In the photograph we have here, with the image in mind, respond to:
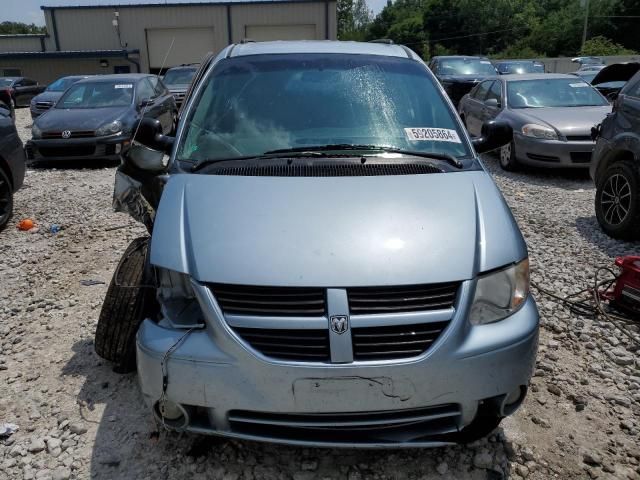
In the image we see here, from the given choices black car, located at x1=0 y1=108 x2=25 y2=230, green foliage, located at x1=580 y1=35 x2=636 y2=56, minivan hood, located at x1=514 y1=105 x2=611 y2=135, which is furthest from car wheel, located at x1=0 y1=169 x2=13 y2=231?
green foliage, located at x1=580 y1=35 x2=636 y2=56

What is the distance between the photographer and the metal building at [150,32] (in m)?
38.0

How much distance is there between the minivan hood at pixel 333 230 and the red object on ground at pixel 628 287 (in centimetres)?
179

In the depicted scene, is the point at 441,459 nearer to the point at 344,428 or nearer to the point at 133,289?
the point at 344,428

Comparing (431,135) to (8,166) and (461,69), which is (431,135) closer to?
(8,166)

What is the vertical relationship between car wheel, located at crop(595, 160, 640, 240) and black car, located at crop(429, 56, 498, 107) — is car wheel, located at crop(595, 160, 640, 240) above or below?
below

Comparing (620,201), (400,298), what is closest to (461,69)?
(620,201)

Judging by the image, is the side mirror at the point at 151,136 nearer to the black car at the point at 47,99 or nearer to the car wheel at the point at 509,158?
the car wheel at the point at 509,158

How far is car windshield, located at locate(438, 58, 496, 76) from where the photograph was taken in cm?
1587

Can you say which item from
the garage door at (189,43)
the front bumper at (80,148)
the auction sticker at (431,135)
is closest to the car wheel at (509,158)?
the auction sticker at (431,135)

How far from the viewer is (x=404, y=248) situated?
237 centimetres

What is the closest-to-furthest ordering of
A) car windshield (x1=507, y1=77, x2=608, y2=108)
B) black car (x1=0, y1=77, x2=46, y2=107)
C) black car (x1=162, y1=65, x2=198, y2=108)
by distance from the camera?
car windshield (x1=507, y1=77, x2=608, y2=108)
black car (x1=162, y1=65, x2=198, y2=108)
black car (x1=0, y1=77, x2=46, y2=107)

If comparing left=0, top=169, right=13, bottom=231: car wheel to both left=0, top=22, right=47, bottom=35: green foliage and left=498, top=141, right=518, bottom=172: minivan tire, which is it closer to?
left=498, top=141, right=518, bottom=172: minivan tire

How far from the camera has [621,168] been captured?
5.52 m

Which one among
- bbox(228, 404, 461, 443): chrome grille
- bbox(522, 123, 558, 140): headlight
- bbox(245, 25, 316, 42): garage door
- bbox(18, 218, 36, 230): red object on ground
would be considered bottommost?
bbox(18, 218, 36, 230): red object on ground
